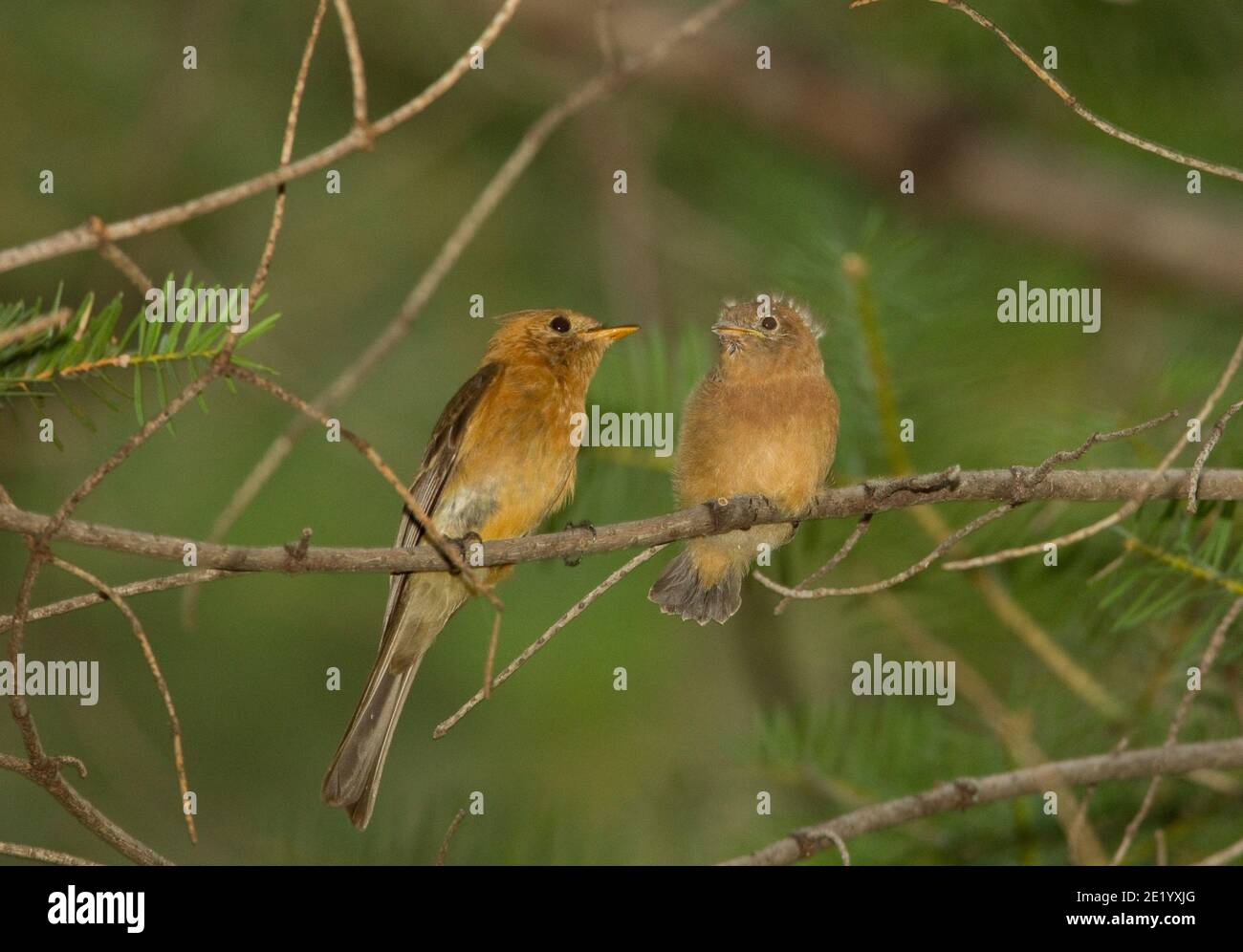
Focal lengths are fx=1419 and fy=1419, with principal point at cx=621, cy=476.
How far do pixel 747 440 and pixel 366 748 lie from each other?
4.54 feet

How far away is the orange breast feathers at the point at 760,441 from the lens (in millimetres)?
3568

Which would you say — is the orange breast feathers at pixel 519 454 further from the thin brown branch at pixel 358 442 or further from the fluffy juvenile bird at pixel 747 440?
the thin brown branch at pixel 358 442

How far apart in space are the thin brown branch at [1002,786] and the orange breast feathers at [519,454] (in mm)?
1587

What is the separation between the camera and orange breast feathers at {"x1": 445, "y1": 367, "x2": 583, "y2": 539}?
4.40 metres

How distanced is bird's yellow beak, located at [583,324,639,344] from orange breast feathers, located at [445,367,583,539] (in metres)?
0.20

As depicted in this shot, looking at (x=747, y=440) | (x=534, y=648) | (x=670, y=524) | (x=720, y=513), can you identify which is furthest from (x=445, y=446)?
(x=534, y=648)

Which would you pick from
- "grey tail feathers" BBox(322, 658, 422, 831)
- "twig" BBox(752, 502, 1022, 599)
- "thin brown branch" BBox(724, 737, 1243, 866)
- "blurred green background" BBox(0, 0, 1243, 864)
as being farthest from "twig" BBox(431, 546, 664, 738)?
"blurred green background" BBox(0, 0, 1243, 864)

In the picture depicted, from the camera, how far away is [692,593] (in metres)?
3.96

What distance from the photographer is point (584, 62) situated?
22.9ft

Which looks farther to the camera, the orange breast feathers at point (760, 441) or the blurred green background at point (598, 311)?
the blurred green background at point (598, 311)

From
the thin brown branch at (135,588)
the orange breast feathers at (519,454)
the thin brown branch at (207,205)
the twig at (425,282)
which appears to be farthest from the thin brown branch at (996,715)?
the thin brown branch at (207,205)
